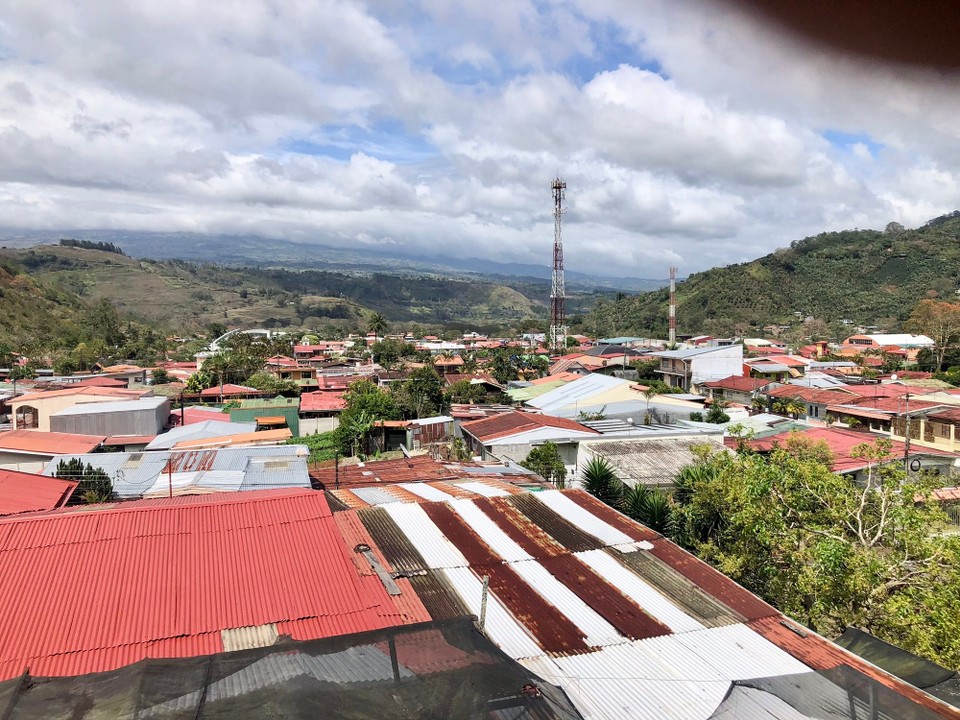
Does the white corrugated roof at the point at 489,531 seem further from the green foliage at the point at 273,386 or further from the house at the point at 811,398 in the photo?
the green foliage at the point at 273,386

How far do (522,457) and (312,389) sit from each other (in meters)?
21.1

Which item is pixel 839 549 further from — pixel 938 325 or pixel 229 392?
pixel 938 325

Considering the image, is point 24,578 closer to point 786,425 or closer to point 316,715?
point 316,715

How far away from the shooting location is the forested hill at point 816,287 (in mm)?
77375

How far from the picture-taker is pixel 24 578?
18.0 ft

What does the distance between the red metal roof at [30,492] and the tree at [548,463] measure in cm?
894

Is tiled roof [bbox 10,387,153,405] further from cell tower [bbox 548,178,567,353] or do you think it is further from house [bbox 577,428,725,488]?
cell tower [bbox 548,178,567,353]

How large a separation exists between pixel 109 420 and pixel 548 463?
46.7 ft

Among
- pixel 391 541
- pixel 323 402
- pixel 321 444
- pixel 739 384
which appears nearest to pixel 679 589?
pixel 391 541

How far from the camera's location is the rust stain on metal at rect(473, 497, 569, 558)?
725 cm

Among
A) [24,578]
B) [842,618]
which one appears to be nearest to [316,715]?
[24,578]

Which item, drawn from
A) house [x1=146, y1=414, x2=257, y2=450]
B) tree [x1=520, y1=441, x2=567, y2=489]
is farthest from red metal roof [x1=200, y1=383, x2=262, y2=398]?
tree [x1=520, y1=441, x2=567, y2=489]

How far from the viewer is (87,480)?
11945mm

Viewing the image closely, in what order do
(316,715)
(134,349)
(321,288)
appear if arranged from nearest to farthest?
(316,715) < (134,349) < (321,288)
